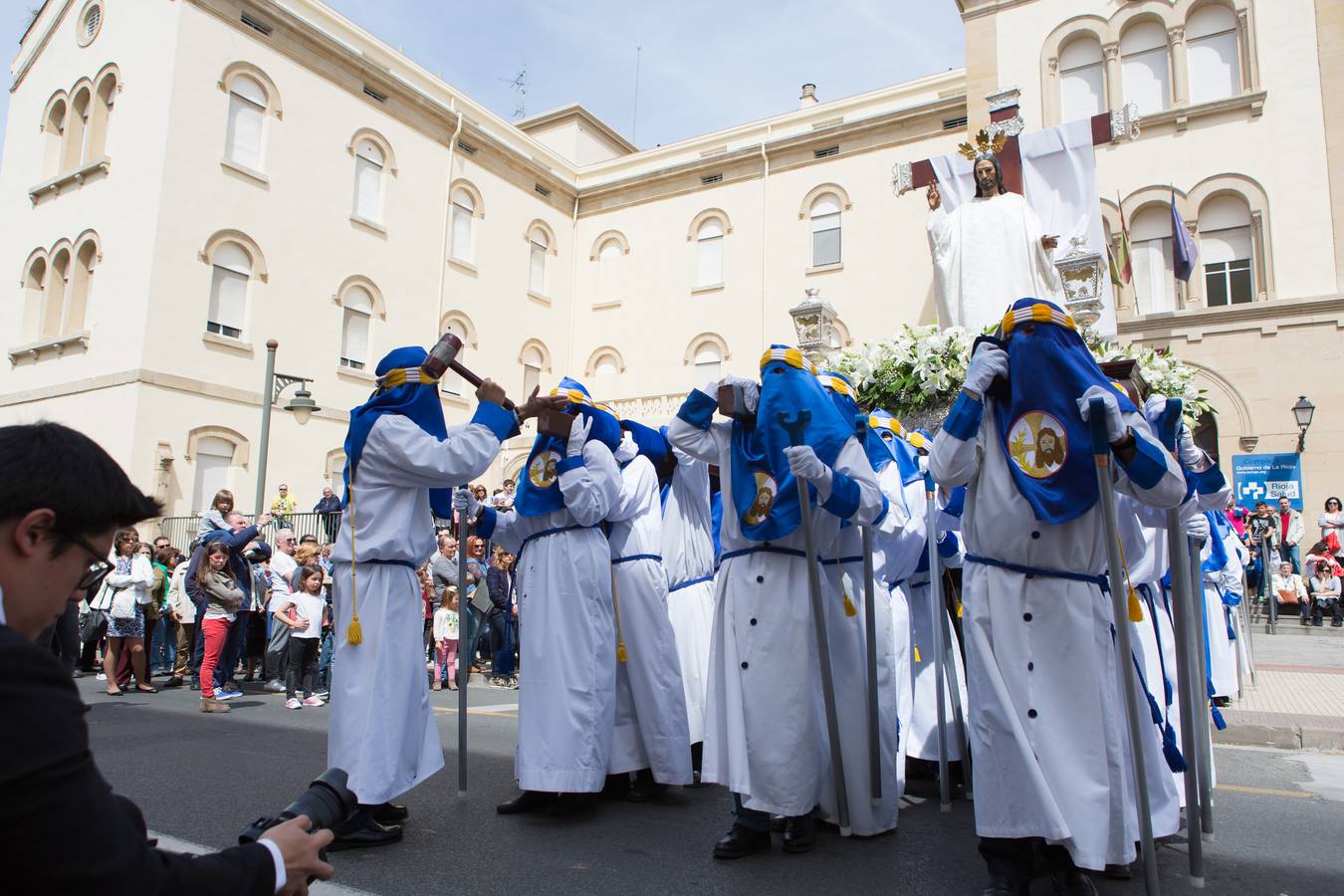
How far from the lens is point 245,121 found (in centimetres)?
2314

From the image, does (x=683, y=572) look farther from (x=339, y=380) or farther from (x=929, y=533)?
(x=339, y=380)

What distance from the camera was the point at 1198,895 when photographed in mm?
3777

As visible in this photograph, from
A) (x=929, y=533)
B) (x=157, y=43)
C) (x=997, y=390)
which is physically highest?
(x=157, y=43)

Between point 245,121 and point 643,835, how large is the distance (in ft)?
75.4

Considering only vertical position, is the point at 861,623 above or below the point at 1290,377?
below

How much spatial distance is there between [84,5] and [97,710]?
2237cm

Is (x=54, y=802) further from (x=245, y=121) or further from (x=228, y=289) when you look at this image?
(x=245, y=121)

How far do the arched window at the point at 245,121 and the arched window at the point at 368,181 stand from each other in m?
2.75

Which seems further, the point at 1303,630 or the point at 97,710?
the point at 1303,630

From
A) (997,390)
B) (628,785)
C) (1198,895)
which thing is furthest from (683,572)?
(1198,895)

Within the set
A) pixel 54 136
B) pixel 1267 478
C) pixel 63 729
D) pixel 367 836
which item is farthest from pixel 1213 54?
pixel 54 136

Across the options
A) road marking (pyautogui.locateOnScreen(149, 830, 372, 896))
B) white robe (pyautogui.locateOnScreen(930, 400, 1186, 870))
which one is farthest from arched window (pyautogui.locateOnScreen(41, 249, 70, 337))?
white robe (pyautogui.locateOnScreen(930, 400, 1186, 870))

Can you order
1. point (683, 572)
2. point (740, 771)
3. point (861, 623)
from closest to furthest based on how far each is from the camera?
point (740, 771) → point (861, 623) → point (683, 572)

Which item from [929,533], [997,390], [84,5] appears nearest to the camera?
[997,390]
